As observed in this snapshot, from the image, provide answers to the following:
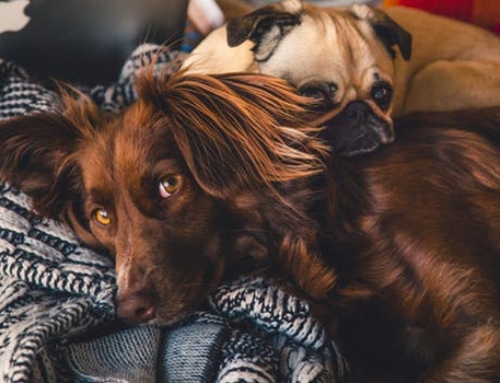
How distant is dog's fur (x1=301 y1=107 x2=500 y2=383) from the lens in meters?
1.27

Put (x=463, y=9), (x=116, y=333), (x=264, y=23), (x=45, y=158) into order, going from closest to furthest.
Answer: (x=116, y=333)
(x=45, y=158)
(x=264, y=23)
(x=463, y=9)

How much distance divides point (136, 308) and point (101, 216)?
0.84 feet

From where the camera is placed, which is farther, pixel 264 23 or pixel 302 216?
pixel 264 23

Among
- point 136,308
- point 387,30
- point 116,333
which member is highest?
point 387,30

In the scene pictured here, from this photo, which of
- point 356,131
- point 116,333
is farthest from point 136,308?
point 356,131

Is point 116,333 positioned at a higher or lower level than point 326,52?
lower

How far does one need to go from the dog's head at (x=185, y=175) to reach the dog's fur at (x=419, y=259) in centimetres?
13

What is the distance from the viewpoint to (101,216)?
1450 mm

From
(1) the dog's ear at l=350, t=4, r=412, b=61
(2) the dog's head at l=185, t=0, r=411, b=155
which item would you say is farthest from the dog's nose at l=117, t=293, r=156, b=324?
(1) the dog's ear at l=350, t=4, r=412, b=61

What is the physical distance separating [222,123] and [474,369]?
1.95 ft

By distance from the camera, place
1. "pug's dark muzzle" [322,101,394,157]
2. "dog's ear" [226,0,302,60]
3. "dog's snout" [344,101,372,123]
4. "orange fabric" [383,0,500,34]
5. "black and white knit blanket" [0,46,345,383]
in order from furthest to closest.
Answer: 1. "orange fabric" [383,0,500,34]
2. "dog's ear" [226,0,302,60]
3. "dog's snout" [344,101,372,123]
4. "pug's dark muzzle" [322,101,394,157]
5. "black and white knit blanket" [0,46,345,383]

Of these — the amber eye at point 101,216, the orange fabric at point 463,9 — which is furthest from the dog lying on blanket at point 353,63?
the amber eye at point 101,216

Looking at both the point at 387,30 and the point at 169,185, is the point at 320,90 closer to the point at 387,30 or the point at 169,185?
the point at 387,30

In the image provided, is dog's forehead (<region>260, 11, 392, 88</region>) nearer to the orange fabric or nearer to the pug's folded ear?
the pug's folded ear
